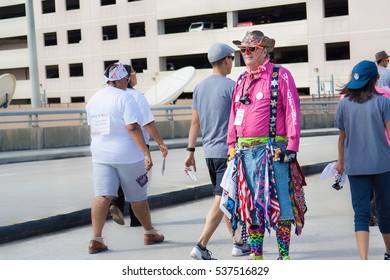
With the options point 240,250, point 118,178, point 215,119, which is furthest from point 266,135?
point 118,178

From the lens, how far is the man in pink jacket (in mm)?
5473

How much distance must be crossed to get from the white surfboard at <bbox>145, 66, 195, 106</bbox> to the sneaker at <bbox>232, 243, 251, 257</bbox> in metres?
36.0

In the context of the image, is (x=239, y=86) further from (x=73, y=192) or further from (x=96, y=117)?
(x=73, y=192)

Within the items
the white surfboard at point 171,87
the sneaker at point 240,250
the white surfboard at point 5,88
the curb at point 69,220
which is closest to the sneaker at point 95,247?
the curb at point 69,220

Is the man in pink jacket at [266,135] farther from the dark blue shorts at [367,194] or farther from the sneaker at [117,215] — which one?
the sneaker at [117,215]

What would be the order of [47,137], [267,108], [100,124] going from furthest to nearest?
[47,137]
[100,124]
[267,108]

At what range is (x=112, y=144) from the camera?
711 centimetres

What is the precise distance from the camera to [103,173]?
713cm

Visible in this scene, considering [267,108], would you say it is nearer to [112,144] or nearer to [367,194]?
[367,194]

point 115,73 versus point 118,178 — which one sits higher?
point 115,73

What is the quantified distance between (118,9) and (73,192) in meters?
55.5

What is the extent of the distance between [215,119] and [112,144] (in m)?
1.12
